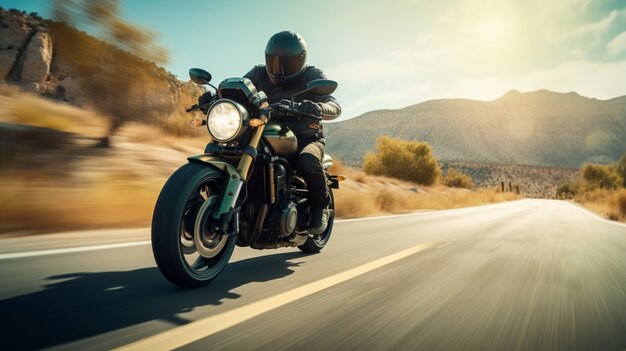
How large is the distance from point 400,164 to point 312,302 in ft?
135

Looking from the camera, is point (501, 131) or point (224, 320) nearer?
point (224, 320)

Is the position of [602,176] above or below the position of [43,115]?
above

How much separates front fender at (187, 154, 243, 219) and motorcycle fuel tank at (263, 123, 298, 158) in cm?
63

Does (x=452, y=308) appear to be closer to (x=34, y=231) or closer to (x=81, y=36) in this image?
(x=34, y=231)

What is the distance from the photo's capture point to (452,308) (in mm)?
2758

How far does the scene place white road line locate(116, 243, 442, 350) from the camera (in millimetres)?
1883

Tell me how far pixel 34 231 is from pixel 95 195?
1.23m

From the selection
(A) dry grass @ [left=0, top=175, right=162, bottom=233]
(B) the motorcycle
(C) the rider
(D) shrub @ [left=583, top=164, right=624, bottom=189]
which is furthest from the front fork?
(D) shrub @ [left=583, top=164, right=624, bottom=189]

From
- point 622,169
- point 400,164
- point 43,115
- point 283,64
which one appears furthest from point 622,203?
point 622,169

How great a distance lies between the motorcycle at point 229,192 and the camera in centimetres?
274

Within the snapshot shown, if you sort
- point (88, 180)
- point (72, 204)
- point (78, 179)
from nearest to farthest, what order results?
point (72, 204) < point (78, 179) < point (88, 180)

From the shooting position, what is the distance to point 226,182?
10.3ft

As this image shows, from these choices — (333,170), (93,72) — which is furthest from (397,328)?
(333,170)

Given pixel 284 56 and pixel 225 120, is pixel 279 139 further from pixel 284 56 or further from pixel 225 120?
pixel 284 56
